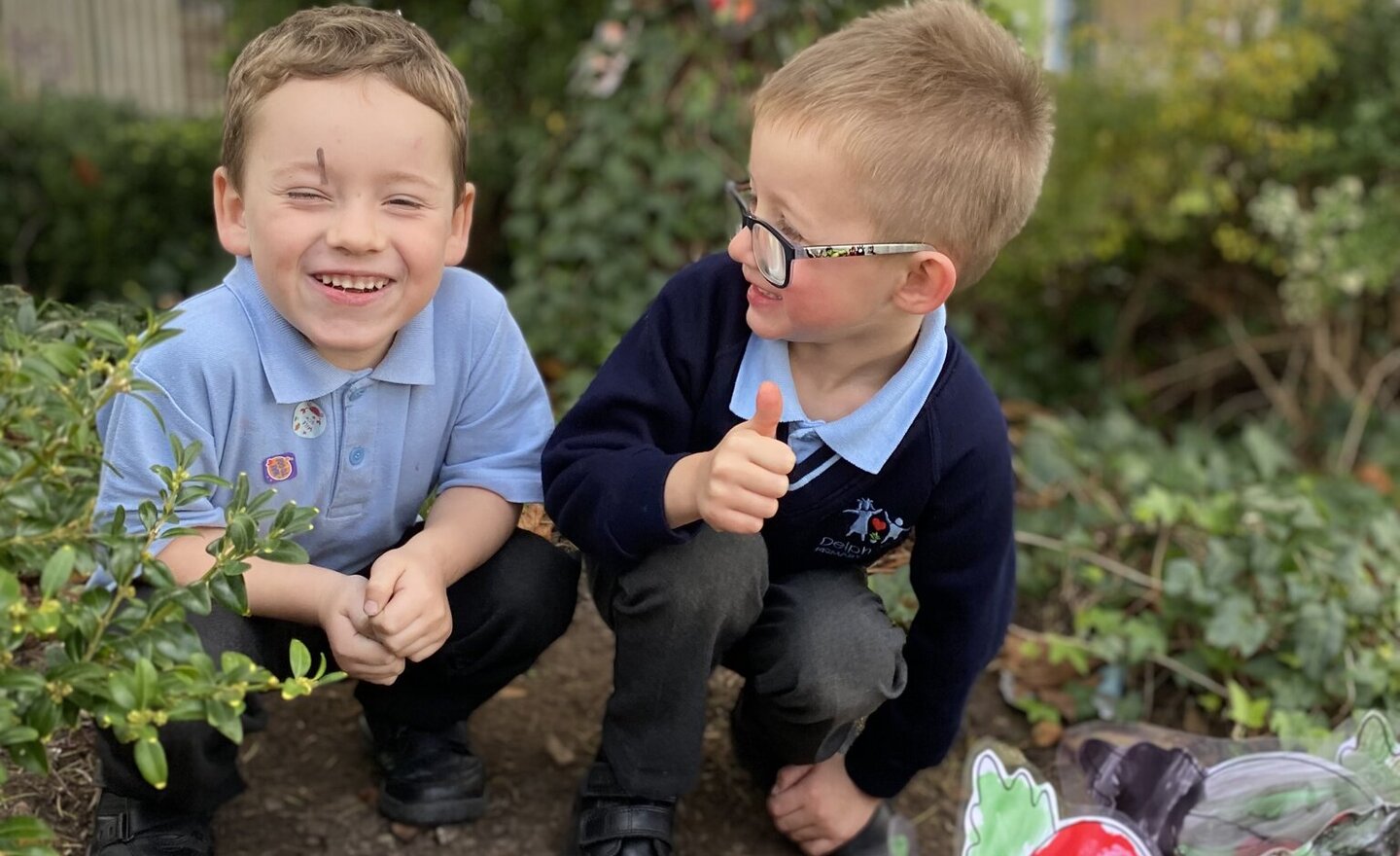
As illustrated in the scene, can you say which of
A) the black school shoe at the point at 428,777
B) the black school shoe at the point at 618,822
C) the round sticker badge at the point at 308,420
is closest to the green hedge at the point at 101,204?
the black school shoe at the point at 428,777

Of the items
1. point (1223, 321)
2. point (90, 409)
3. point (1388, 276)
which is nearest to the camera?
point (90, 409)

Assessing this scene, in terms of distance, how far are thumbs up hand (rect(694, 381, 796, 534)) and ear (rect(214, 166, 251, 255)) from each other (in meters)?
0.71

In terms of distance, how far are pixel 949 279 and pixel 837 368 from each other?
0.72 ft

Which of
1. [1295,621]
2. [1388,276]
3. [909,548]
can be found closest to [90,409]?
[909,548]

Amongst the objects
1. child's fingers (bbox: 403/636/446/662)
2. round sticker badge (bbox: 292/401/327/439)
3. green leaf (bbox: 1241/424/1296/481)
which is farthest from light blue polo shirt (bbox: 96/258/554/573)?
green leaf (bbox: 1241/424/1296/481)

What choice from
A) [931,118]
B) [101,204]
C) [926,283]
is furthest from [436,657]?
[101,204]

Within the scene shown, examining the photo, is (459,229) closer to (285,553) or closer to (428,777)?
(285,553)

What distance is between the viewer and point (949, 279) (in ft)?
5.69

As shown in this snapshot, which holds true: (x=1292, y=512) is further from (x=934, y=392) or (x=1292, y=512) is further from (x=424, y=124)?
(x=424, y=124)

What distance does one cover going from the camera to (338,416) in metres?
1.78

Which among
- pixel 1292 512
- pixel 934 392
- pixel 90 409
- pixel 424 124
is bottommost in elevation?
pixel 1292 512

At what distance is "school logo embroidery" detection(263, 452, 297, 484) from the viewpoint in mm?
1749

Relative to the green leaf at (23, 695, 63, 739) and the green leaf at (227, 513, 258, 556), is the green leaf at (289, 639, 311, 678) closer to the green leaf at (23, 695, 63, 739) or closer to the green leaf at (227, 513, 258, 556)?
the green leaf at (227, 513, 258, 556)

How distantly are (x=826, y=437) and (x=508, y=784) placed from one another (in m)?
0.83
